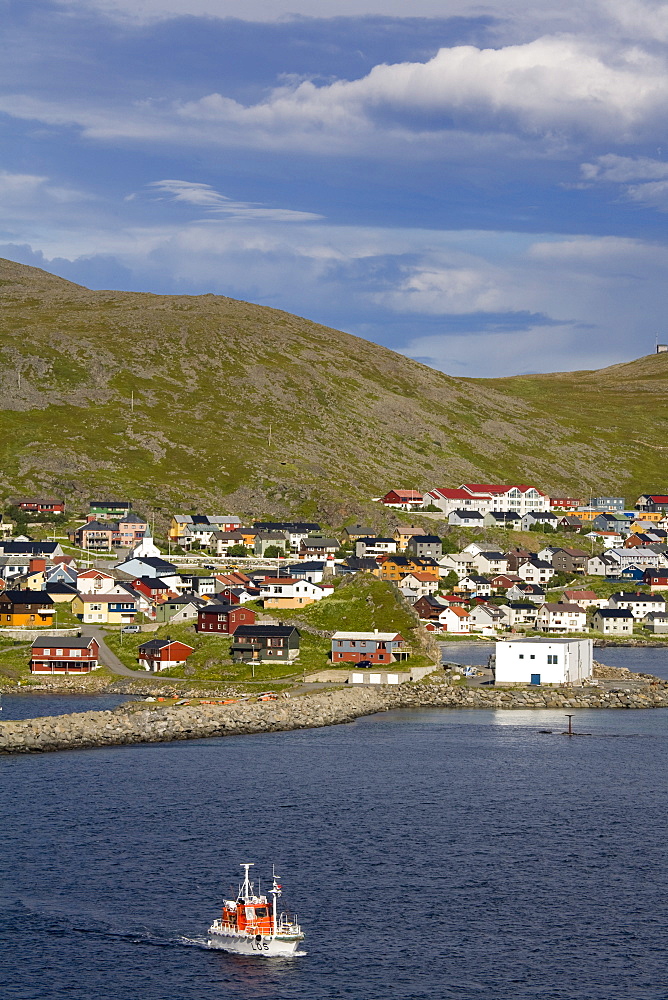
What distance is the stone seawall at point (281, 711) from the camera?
84.6 meters

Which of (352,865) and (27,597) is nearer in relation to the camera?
(352,865)

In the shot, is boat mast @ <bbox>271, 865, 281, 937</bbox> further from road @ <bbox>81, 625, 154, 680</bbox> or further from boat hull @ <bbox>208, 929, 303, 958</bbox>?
road @ <bbox>81, 625, 154, 680</bbox>

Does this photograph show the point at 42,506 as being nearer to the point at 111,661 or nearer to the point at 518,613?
the point at 518,613

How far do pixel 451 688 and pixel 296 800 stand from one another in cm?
3962

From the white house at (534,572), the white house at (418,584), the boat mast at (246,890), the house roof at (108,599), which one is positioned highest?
the white house at (534,572)

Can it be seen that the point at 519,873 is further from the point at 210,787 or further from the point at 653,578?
the point at 653,578

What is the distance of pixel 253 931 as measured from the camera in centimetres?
4684

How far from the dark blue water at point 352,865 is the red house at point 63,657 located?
32672mm

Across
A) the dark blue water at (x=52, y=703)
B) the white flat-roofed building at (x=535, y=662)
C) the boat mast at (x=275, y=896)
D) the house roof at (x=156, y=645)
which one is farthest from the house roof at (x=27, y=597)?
the boat mast at (x=275, y=896)

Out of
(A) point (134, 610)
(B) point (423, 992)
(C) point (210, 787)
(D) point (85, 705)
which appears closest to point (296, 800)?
(C) point (210, 787)

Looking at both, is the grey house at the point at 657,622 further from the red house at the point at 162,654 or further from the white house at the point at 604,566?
the red house at the point at 162,654

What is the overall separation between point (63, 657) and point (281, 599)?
30129 mm

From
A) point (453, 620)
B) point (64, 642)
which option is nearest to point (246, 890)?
point (64, 642)

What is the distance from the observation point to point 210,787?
7112cm
